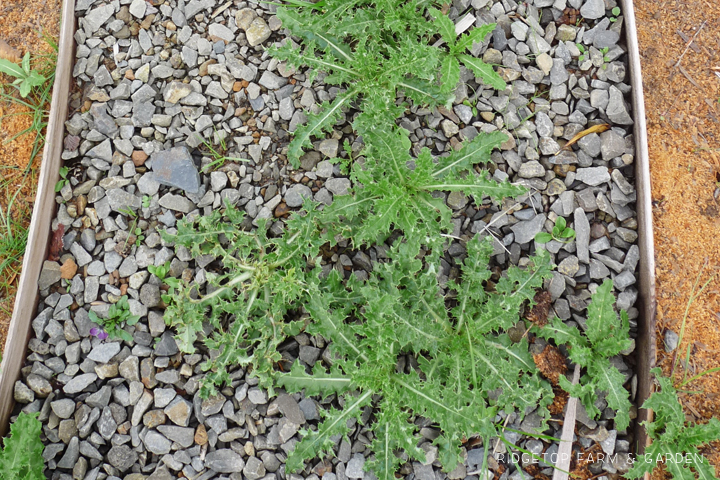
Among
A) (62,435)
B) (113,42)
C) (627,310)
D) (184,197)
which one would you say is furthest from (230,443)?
(113,42)

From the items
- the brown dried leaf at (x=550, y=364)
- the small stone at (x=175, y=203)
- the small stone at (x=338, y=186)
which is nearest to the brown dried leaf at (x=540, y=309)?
the brown dried leaf at (x=550, y=364)

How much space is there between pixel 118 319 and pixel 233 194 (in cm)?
106

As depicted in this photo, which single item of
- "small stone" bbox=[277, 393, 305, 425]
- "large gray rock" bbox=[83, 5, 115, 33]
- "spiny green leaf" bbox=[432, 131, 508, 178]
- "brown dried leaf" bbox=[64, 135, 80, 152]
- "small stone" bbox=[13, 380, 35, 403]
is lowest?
"small stone" bbox=[277, 393, 305, 425]

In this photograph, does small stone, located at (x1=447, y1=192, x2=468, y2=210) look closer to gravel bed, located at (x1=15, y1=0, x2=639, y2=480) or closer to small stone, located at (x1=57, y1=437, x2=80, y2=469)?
gravel bed, located at (x1=15, y1=0, x2=639, y2=480)

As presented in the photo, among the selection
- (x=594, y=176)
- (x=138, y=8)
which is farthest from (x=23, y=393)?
(x=594, y=176)

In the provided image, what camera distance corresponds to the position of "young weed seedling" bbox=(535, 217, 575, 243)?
3354mm

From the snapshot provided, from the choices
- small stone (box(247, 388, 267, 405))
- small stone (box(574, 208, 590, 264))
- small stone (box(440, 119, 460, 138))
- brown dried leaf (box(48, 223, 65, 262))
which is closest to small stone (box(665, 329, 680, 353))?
small stone (box(574, 208, 590, 264))

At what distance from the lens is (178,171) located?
11.3 ft

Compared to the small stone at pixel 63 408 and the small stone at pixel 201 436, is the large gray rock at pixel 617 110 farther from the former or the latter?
the small stone at pixel 63 408

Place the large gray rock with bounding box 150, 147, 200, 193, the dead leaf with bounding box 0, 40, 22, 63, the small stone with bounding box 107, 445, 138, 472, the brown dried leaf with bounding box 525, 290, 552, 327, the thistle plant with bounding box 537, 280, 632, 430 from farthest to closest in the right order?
the dead leaf with bounding box 0, 40, 22, 63, the large gray rock with bounding box 150, 147, 200, 193, the brown dried leaf with bounding box 525, 290, 552, 327, the small stone with bounding box 107, 445, 138, 472, the thistle plant with bounding box 537, 280, 632, 430

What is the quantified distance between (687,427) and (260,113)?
3.29 metres

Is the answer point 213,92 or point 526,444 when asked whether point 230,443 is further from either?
point 213,92

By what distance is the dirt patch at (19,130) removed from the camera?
11.7 feet

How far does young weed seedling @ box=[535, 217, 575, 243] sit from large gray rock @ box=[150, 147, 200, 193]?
225 centimetres
